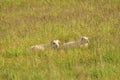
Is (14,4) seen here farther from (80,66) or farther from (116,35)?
(80,66)

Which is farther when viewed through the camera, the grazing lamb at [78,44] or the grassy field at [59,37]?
the grazing lamb at [78,44]

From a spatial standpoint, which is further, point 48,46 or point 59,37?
point 59,37

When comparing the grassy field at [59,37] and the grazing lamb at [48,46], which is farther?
the grazing lamb at [48,46]

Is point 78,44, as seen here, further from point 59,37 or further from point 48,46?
point 59,37

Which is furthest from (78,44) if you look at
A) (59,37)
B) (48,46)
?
(59,37)

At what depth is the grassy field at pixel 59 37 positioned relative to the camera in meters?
6.69

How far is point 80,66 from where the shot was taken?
6969 mm

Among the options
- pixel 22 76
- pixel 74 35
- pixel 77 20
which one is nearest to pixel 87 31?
pixel 74 35

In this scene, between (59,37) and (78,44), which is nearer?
(78,44)

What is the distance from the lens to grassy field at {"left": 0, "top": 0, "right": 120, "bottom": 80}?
669cm

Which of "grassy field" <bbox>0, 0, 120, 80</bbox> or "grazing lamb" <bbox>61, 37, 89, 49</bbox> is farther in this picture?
"grazing lamb" <bbox>61, 37, 89, 49</bbox>

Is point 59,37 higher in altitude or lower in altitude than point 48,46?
lower

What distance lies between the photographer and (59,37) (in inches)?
368

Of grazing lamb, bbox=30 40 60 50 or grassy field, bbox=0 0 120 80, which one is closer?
grassy field, bbox=0 0 120 80
